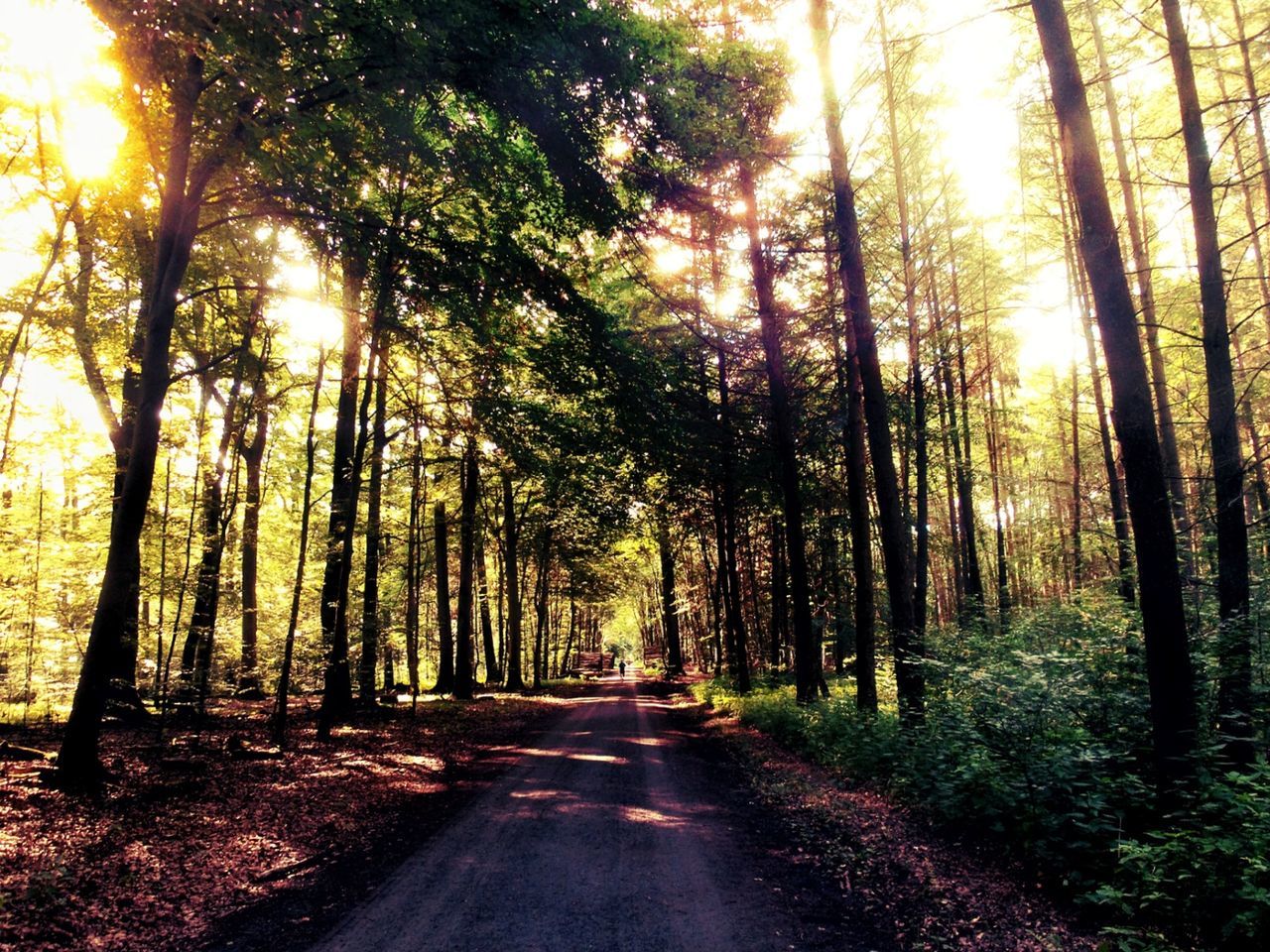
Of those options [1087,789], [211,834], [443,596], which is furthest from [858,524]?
[443,596]

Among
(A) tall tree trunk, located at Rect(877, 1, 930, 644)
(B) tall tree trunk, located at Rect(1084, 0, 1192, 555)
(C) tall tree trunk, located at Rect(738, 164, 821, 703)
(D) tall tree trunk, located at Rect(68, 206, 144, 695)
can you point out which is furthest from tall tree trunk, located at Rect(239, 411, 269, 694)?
(B) tall tree trunk, located at Rect(1084, 0, 1192, 555)

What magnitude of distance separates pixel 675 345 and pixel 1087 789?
1184 cm

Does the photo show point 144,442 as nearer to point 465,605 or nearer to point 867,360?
point 867,360

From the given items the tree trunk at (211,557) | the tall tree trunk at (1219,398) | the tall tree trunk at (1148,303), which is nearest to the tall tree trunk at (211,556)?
the tree trunk at (211,557)

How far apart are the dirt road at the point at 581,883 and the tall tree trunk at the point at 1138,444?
3.80 metres

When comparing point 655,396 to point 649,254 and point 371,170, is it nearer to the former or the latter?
point 649,254

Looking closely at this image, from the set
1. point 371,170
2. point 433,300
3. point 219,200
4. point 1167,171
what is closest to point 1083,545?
point 1167,171

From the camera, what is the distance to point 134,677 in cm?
1383

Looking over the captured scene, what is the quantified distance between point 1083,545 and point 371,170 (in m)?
17.5

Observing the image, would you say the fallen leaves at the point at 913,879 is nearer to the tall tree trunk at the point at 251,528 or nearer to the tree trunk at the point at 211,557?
the tree trunk at the point at 211,557

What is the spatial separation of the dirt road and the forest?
248 centimetres

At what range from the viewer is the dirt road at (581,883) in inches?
182

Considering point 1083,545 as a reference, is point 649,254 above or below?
above

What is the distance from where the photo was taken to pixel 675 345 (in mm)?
15453
